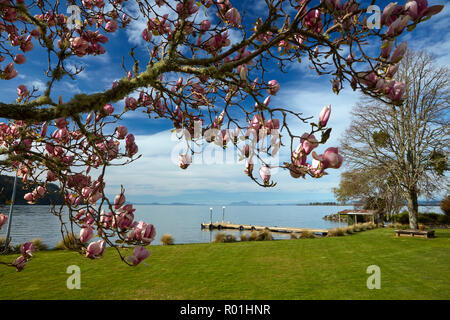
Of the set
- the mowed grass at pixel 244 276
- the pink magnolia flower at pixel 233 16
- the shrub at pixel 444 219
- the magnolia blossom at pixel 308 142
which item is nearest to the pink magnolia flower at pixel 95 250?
the magnolia blossom at pixel 308 142

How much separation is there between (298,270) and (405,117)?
13.1 m

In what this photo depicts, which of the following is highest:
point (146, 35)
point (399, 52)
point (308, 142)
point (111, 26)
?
point (111, 26)

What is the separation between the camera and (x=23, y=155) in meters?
2.22

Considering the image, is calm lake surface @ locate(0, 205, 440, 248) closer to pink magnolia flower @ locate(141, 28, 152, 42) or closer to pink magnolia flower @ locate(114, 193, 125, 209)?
pink magnolia flower @ locate(114, 193, 125, 209)

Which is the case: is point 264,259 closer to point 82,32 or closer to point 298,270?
point 298,270

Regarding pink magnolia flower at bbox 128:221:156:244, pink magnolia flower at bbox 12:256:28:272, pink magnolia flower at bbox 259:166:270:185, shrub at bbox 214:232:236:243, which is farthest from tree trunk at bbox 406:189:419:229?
pink magnolia flower at bbox 12:256:28:272

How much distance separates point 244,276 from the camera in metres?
7.52

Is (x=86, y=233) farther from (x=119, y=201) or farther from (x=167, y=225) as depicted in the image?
(x=167, y=225)

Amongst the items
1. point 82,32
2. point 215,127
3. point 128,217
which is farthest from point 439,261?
point 82,32

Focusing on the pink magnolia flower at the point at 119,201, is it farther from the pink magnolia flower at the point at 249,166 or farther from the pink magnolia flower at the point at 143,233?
the pink magnolia flower at the point at 249,166

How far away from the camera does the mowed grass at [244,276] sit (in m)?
6.00

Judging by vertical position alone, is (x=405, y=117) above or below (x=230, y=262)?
above

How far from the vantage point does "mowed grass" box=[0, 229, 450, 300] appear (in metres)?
6.00

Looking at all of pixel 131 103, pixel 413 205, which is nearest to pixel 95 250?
pixel 131 103
